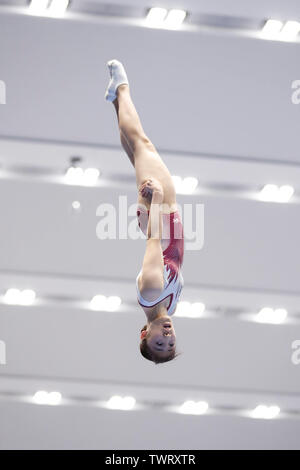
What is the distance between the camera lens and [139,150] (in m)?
6.53

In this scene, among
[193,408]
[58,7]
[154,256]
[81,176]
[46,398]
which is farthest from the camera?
[193,408]

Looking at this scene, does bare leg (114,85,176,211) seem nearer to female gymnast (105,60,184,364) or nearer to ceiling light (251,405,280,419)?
female gymnast (105,60,184,364)

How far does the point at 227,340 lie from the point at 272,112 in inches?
86.4

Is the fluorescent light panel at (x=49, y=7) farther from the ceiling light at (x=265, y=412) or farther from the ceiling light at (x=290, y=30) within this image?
the ceiling light at (x=265, y=412)

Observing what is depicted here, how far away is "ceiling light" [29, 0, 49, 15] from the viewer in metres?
7.32

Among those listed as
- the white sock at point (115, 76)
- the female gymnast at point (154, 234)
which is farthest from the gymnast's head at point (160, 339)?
the white sock at point (115, 76)

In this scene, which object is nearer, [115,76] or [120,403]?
[115,76]

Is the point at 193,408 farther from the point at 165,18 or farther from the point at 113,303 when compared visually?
the point at 165,18

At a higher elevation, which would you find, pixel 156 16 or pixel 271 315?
pixel 156 16

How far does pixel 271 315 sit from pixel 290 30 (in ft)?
8.82

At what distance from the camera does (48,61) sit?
7562 mm

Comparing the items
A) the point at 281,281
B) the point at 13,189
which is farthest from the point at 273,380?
the point at 13,189

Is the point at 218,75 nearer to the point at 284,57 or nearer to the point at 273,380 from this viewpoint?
the point at 284,57

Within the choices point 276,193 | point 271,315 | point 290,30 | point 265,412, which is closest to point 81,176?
point 276,193
